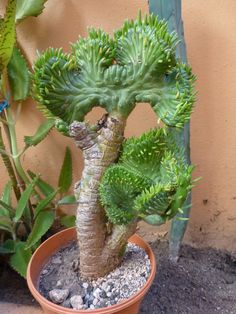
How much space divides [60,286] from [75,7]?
0.67 metres

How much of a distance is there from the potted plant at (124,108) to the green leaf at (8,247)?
335 mm

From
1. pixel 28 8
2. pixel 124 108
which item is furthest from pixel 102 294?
pixel 28 8

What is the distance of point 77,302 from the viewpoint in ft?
2.59

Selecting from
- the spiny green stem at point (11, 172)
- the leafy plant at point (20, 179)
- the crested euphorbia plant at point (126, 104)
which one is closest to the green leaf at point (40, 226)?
the leafy plant at point (20, 179)

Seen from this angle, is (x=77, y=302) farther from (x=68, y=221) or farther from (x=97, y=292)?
(x=68, y=221)

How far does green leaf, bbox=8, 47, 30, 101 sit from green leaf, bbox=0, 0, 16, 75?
0.30 ft

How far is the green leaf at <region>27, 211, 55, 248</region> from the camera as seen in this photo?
3.33 ft

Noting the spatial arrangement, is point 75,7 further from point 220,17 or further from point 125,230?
point 125,230

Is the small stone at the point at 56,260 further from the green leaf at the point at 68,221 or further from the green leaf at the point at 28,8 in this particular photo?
the green leaf at the point at 28,8

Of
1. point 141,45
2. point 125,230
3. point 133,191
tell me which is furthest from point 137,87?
point 125,230

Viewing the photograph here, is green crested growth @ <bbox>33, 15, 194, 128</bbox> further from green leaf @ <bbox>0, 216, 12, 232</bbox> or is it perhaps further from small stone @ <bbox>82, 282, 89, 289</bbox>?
green leaf @ <bbox>0, 216, 12, 232</bbox>

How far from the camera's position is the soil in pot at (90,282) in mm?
799

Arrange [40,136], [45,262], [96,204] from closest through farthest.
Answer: [96,204], [45,262], [40,136]

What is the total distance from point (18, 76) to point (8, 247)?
1.51ft
